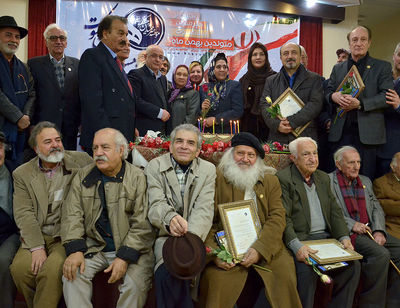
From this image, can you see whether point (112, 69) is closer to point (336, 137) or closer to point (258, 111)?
point (258, 111)

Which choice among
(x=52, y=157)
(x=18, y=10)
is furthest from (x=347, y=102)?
(x=18, y=10)

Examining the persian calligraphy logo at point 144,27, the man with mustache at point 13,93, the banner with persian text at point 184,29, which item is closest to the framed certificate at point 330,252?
the man with mustache at point 13,93

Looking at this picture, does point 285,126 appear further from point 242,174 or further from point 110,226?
point 110,226

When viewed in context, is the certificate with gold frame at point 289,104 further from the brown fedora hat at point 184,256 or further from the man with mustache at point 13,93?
the man with mustache at point 13,93

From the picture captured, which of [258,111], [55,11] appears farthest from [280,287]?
[55,11]

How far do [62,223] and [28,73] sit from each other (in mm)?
2038

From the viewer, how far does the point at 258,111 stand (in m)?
4.57

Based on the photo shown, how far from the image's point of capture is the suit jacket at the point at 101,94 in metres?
3.44

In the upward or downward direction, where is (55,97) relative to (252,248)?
upward

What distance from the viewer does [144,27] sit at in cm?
717

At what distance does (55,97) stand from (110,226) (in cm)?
191

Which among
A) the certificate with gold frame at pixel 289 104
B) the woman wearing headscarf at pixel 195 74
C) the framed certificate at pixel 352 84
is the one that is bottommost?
the certificate with gold frame at pixel 289 104

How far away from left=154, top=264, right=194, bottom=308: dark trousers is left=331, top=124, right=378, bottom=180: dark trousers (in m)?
2.54

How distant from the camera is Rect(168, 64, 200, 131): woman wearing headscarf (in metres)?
4.70
